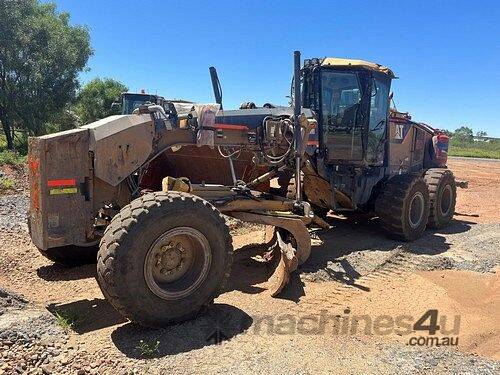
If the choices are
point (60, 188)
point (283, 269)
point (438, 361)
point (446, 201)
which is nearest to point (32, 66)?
point (446, 201)

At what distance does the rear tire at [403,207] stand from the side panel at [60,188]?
16.1 feet

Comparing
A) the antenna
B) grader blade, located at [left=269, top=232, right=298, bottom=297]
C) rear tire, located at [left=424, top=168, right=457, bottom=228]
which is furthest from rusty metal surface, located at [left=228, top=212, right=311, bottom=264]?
rear tire, located at [left=424, top=168, right=457, bottom=228]

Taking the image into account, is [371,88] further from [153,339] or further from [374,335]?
[153,339]

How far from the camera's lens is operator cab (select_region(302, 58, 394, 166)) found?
7328 millimetres

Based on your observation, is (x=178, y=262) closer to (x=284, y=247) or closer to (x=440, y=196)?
(x=284, y=247)

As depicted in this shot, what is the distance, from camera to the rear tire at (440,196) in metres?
8.91

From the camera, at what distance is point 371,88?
7.49m

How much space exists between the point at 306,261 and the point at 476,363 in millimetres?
2791

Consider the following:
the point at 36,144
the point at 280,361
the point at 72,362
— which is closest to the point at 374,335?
the point at 280,361

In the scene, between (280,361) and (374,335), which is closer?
(280,361)

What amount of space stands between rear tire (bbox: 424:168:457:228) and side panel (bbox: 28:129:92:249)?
6.35 meters

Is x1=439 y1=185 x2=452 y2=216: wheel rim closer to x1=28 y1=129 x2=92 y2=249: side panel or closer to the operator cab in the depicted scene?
the operator cab

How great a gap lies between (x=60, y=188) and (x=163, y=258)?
1.16m

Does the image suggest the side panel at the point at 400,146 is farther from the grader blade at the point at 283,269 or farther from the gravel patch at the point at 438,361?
the gravel patch at the point at 438,361
